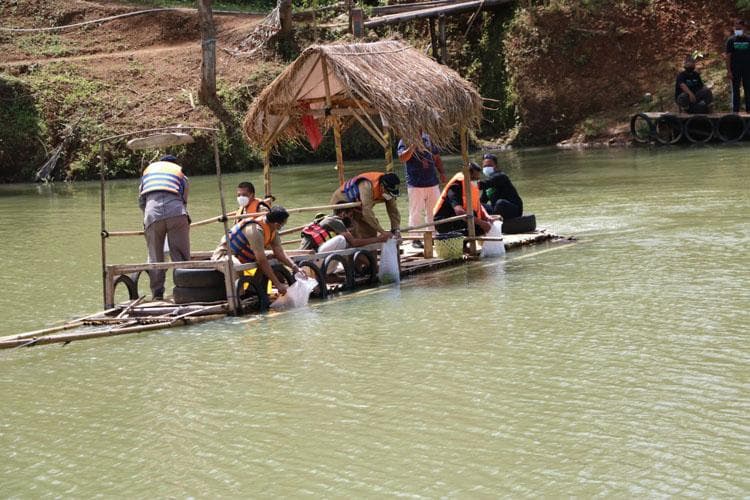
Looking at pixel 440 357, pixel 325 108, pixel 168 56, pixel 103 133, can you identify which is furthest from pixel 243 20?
pixel 440 357

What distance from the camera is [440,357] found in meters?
9.02

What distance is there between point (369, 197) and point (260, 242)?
6.24ft

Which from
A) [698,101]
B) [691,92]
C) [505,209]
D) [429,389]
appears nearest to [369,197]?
[505,209]

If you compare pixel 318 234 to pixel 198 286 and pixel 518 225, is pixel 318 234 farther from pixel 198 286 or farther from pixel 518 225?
pixel 518 225

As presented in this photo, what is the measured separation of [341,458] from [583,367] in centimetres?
236

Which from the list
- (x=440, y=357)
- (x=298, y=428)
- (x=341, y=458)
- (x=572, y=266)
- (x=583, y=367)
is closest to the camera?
(x=341, y=458)

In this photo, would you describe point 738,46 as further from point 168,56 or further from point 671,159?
point 168,56

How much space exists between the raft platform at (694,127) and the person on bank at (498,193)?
483 inches

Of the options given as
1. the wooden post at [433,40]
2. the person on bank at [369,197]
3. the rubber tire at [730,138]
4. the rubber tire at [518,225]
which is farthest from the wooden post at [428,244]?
the wooden post at [433,40]

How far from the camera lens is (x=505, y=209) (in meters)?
15.0

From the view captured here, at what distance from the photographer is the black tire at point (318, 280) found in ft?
38.8

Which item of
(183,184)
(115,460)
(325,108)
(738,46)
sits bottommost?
(115,460)

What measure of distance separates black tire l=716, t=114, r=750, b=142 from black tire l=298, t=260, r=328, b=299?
16.4m

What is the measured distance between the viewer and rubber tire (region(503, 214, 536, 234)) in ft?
49.1
